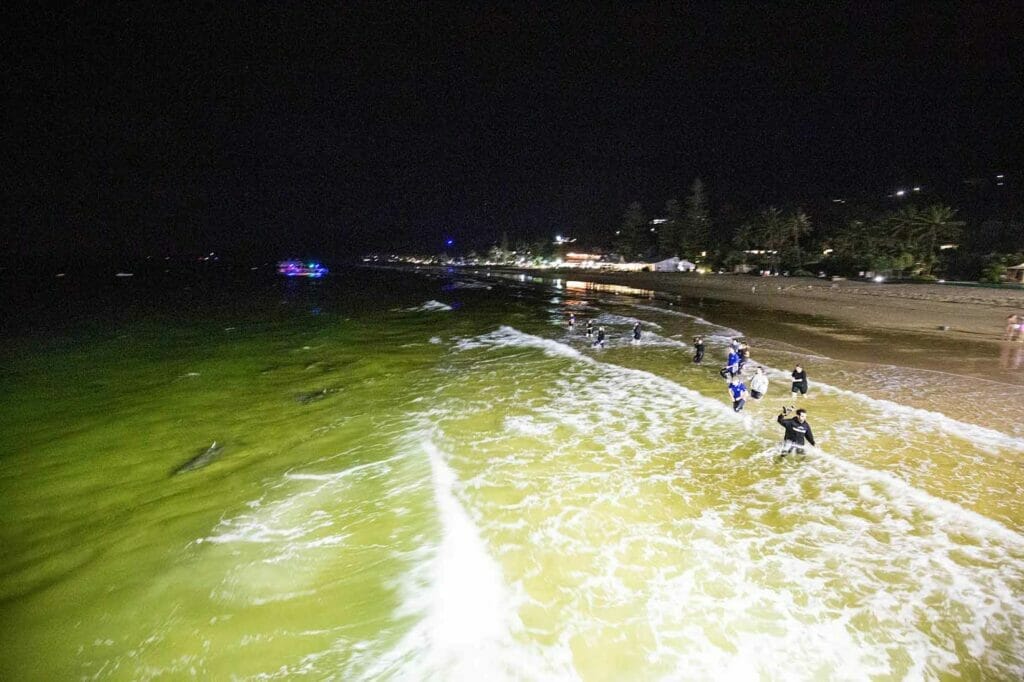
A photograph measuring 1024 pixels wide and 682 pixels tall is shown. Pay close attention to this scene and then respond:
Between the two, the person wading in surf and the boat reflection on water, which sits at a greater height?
the person wading in surf

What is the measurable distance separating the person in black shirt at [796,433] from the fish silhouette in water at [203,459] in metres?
13.3

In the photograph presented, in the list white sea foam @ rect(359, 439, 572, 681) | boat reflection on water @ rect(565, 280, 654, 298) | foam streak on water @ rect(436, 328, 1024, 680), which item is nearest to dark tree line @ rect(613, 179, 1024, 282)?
boat reflection on water @ rect(565, 280, 654, 298)

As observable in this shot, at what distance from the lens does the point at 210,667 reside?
19.0 feet

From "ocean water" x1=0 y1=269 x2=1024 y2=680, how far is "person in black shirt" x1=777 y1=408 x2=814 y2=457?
0.37 metres

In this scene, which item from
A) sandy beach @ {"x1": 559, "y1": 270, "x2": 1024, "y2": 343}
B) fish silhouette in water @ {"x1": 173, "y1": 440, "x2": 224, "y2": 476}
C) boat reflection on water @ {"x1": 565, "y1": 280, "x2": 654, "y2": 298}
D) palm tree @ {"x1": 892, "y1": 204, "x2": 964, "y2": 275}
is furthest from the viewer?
boat reflection on water @ {"x1": 565, "y1": 280, "x2": 654, "y2": 298}

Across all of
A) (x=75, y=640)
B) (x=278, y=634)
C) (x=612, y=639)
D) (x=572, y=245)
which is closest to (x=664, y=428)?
(x=612, y=639)

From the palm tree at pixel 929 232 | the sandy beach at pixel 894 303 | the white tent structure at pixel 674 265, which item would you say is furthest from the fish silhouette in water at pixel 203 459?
the white tent structure at pixel 674 265

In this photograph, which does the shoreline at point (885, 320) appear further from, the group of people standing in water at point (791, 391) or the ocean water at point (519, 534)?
the group of people standing in water at point (791, 391)

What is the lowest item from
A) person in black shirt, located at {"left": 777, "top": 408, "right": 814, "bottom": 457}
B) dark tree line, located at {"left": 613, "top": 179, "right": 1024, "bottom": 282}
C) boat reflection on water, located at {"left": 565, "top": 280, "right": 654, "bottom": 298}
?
boat reflection on water, located at {"left": 565, "top": 280, "right": 654, "bottom": 298}

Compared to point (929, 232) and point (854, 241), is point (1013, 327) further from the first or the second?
point (854, 241)

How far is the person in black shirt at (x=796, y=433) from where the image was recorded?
10.3 metres

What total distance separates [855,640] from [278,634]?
7294mm

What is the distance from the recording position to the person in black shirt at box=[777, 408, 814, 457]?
1031 centimetres

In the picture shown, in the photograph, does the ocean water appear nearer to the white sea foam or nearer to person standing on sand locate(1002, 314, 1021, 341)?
the white sea foam
